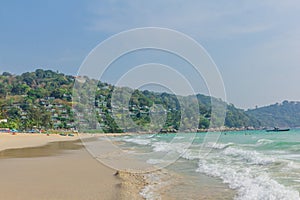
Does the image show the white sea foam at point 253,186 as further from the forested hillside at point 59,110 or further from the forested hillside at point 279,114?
the forested hillside at point 279,114

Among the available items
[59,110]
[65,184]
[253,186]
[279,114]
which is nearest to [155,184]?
[65,184]

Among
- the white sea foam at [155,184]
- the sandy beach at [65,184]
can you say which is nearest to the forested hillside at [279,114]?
the white sea foam at [155,184]

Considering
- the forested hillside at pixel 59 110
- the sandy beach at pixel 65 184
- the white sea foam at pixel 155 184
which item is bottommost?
the white sea foam at pixel 155 184

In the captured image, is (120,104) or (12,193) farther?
(120,104)

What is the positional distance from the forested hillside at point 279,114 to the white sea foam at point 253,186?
443 ft

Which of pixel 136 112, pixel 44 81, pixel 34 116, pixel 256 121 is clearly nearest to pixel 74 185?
pixel 136 112

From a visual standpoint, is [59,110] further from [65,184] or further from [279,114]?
[279,114]

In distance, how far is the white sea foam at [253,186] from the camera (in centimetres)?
702

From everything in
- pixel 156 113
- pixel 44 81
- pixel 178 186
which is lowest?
pixel 178 186

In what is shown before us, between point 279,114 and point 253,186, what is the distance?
156 m

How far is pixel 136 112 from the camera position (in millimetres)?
28359

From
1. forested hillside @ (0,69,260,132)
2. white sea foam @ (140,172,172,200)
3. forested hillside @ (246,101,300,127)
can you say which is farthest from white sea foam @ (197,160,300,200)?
forested hillside @ (246,101,300,127)

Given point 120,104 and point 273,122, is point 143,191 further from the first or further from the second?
point 273,122

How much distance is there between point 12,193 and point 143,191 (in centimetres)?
315
